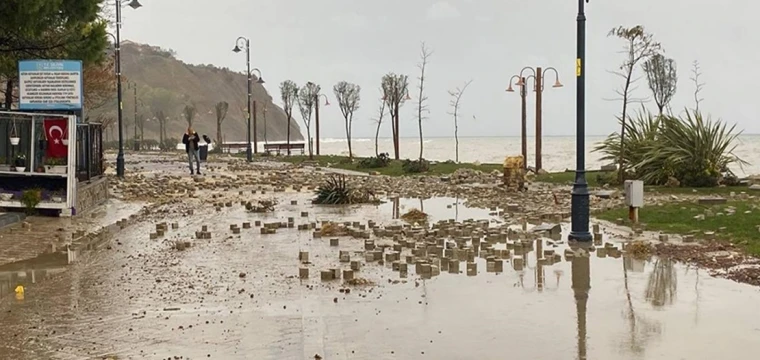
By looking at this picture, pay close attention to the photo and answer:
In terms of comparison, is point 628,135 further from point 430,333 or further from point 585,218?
point 430,333

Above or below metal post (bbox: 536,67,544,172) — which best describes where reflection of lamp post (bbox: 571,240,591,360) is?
below

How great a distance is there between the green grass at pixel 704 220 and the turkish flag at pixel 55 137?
12.7 meters

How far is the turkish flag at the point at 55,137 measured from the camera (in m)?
20.1

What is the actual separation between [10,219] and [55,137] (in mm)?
3517

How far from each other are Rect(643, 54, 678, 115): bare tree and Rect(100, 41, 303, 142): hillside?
374 feet

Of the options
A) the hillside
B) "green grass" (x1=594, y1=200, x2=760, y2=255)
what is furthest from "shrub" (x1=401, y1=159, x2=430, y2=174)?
the hillside

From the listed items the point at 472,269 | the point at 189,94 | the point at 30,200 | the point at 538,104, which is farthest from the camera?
the point at 189,94

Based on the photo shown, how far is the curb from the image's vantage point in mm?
16788

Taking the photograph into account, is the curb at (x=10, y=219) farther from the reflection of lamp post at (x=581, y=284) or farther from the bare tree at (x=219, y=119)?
the bare tree at (x=219, y=119)

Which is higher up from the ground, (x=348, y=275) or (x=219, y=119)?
(x=219, y=119)

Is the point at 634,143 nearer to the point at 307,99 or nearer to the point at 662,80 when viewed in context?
the point at 662,80

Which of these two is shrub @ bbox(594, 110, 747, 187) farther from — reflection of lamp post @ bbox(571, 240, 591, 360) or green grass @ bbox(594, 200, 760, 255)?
reflection of lamp post @ bbox(571, 240, 591, 360)

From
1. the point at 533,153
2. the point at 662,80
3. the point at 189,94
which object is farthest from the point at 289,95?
the point at 189,94

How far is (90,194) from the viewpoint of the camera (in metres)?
21.2
